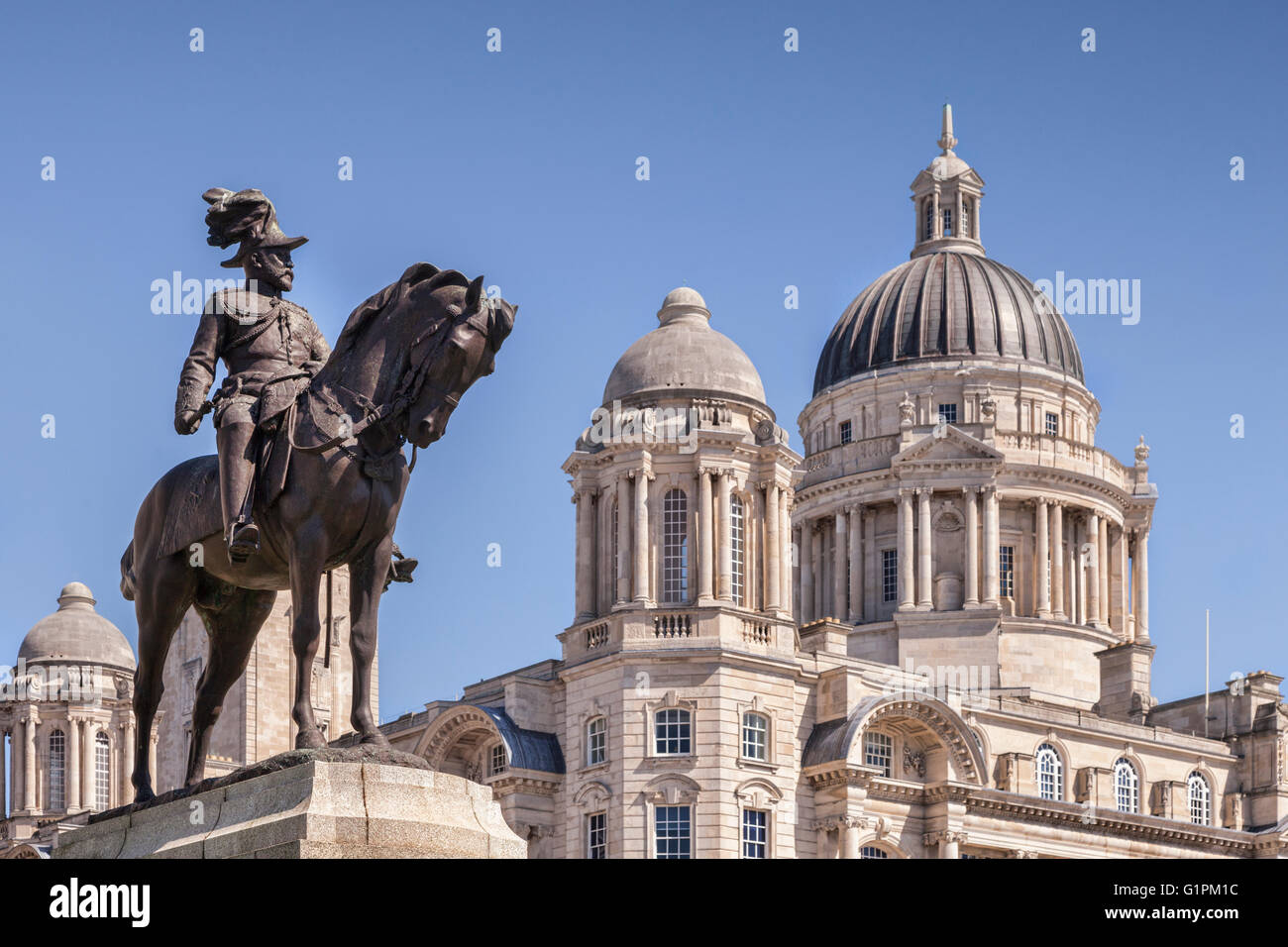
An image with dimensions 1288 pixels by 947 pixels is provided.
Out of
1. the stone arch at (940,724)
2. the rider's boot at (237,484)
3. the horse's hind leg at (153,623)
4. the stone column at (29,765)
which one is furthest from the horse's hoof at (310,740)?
the stone column at (29,765)

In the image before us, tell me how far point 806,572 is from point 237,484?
88.7 meters

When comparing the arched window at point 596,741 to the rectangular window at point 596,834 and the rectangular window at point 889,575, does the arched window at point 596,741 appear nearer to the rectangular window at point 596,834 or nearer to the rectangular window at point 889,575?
the rectangular window at point 596,834

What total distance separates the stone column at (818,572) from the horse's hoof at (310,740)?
86691mm

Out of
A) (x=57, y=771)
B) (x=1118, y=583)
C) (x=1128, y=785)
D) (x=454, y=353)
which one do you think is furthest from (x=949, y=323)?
(x=454, y=353)

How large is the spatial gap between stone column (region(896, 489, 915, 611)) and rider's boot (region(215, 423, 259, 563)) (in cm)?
8256

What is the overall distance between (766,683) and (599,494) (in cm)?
850

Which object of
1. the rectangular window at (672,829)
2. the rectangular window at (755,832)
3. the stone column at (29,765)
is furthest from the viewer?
the stone column at (29,765)

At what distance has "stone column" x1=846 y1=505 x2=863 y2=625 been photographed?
10388 cm

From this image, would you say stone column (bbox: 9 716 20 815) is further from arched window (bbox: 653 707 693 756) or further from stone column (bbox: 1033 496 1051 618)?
stone column (bbox: 1033 496 1051 618)

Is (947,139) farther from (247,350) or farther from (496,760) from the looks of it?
(247,350)

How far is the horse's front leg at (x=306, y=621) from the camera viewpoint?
19891 mm

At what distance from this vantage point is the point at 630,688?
72.2 metres

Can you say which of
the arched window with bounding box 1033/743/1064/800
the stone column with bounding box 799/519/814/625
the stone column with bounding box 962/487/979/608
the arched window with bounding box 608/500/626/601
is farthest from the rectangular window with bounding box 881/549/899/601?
the arched window with bounding box 608/500/626/601

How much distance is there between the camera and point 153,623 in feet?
70.7
